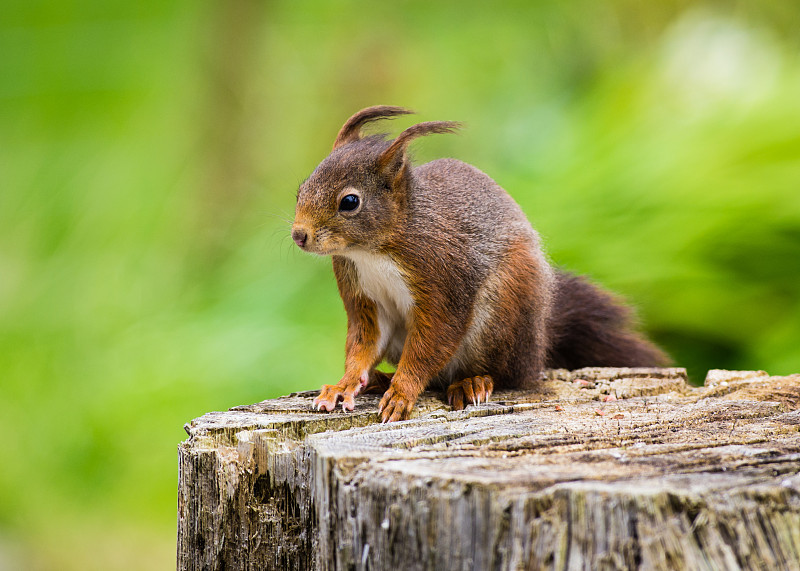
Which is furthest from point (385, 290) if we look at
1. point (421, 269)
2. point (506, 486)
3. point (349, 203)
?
point (506, 486)

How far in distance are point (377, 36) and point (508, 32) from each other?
895mm

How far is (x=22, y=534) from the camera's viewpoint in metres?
3.88

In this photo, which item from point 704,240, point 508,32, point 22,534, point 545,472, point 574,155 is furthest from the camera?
point 508,32

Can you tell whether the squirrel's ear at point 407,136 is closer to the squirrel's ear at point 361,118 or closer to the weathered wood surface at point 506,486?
the squirrel's ear at point 361,118

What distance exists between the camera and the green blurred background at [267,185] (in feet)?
12.0

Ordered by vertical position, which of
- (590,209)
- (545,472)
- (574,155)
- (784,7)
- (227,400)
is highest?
(784,7)

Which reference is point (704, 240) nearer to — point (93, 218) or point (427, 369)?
point (427, 369)

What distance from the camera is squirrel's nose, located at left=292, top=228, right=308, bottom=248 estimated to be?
2.15m

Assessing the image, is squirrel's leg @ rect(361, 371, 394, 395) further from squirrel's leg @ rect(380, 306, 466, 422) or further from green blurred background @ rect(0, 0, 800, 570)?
green blurred background @ rect(0, 0, 800, 570)

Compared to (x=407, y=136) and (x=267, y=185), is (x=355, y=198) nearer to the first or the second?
(x=407, y=136)

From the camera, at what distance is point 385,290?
90.2 inches

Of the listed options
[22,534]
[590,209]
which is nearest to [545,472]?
[590,209]

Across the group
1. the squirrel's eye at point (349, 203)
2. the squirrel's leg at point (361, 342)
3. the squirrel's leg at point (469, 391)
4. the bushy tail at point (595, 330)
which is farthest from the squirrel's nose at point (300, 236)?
the bushy tail at point (595, 330)

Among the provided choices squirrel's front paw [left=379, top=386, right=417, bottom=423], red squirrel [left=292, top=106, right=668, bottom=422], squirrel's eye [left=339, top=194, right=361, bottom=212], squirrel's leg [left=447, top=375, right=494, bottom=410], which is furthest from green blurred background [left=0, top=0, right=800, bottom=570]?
squirrel's front paw [left=379, top=386, right=417, bottom=423]
